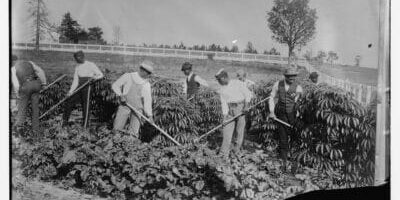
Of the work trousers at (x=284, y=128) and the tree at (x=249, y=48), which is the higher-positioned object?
the tree at (x=249, y=48)

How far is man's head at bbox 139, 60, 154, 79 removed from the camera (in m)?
3.54

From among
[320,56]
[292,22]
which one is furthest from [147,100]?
[320,56]

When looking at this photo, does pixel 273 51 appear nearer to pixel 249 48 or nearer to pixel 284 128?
pixel 249 48

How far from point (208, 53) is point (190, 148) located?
0.76 m

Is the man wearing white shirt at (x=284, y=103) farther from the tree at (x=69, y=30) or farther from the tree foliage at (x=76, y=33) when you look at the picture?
the tree at (x=69, y=30)

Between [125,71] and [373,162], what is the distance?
→ 209 centimetres

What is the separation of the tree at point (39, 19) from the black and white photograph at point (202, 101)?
10 mm

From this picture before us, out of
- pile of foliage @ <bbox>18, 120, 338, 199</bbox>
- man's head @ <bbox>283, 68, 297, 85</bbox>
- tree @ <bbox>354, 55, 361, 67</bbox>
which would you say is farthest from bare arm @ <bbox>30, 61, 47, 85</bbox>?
tree @ <bbox>354, 55, 361, 67</bbox>

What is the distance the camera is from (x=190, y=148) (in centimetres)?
360

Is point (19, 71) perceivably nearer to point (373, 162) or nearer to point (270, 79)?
point (270, 79)

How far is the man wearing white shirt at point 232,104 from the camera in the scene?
3.59 meters

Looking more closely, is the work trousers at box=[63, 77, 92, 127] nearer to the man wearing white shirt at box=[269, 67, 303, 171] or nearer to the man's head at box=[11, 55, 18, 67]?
the man's head at box=[11, 55, 18, 67]

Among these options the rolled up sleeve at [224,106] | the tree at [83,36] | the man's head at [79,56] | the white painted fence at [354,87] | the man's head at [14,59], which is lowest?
the rolled up sleeve at [224,106]

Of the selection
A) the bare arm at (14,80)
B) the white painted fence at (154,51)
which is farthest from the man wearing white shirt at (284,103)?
the bare arm at (14,80)
